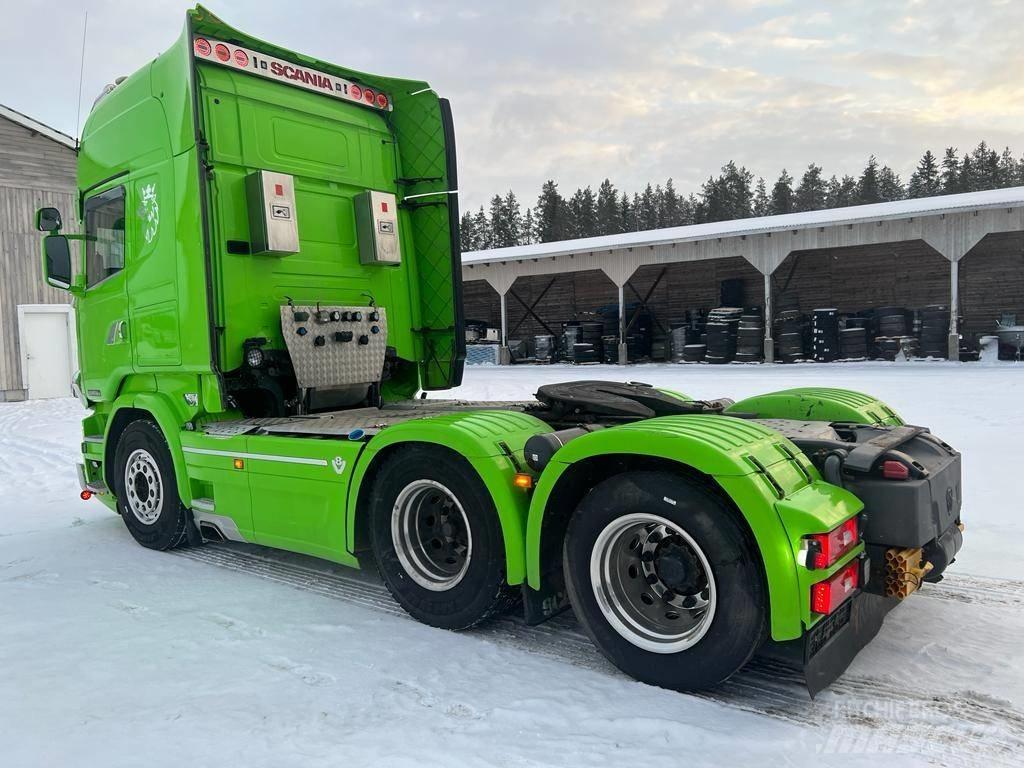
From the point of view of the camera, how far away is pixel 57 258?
19.8ft

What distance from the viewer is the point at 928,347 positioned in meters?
20.0

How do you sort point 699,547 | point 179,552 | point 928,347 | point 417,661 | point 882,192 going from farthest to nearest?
point 882,192 < point 928,347 < point 179,552 < point 417,661 < point 699,547

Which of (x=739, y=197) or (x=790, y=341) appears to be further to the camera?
(x=739, y=197)

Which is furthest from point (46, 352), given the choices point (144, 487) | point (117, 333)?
point (144, 487)

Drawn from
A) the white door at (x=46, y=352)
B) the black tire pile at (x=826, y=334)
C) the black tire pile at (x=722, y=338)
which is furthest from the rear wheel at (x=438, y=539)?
the black tire pile at (x=722, y=338)

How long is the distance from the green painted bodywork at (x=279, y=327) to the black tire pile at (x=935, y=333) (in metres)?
17.8

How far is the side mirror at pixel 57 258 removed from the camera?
6.02m

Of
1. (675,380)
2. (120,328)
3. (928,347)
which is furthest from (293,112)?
(928,347)

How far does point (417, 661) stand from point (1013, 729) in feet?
7.95

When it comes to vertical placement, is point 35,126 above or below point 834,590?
above

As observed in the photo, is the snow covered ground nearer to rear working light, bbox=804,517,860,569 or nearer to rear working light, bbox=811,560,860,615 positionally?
rear working light, bbox=811,560,860,615

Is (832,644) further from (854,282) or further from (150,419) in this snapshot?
(854,282)

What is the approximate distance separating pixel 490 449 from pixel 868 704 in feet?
6.29

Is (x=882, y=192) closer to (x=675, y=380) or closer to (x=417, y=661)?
(x=675, y=380)
